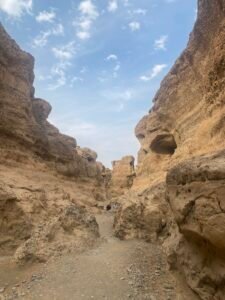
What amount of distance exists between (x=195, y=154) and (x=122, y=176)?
3364 cm

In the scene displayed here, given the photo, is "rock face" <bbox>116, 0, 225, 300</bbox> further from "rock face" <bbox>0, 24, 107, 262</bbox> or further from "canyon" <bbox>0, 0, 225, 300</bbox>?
"rock face" <bbox>0, 24, 107, 262</bbox>

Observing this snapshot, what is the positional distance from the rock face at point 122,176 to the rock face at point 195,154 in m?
15.9

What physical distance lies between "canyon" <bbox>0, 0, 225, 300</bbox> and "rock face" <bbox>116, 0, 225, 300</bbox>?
0.03m

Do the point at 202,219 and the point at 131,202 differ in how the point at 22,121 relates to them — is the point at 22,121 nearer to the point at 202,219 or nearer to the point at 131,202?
the point at 131,202

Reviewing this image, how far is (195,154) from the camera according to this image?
13039mm

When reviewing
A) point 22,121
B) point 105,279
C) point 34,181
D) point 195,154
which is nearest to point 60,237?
point 105,279

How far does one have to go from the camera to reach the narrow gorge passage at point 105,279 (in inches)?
260

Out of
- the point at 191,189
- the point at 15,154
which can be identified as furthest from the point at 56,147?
the point at 191,189

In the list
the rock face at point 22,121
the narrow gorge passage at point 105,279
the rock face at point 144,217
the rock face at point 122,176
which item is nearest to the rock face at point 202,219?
the narrow gorge passage at point 105,279

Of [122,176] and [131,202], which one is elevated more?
[122,176]

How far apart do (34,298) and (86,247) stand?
3396mm

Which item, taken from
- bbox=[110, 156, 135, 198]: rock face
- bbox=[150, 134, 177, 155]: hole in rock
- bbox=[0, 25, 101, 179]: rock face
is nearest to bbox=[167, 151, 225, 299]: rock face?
bbox=[0, 25, 101, 179]: rock face

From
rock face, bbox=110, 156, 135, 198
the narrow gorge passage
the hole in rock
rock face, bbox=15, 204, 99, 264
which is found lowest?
the narrow gorge passage

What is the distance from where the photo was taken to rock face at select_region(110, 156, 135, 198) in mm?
44969
